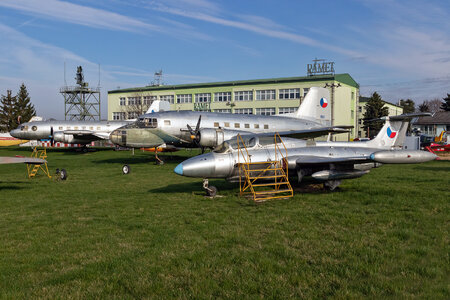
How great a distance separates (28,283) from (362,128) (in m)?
97.0

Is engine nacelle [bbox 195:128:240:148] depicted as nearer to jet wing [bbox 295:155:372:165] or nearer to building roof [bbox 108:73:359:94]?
jet wing [bbox 295:155:372:165]

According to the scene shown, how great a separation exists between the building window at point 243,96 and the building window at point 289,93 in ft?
22.6

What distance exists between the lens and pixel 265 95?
2980 inches

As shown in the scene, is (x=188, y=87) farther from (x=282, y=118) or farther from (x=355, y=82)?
(x=282, y=118)

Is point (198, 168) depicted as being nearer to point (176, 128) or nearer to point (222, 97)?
point (176, 128)

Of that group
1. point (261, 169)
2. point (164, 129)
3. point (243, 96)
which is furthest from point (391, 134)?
point (243, 96)

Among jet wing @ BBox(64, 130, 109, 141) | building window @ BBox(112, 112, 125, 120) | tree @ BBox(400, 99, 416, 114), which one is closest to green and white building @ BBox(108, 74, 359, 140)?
building window @ BBox(112, 112, 125, 120)

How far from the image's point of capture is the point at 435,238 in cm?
784

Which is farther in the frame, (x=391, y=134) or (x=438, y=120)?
(x=438, y=120)

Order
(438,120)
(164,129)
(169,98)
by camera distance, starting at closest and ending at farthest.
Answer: (164,129), (438,120), (169,98)

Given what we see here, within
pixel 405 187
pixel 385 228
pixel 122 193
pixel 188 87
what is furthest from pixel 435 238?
pixel 188 87

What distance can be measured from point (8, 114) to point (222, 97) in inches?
2096

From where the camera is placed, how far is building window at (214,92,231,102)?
261 feet

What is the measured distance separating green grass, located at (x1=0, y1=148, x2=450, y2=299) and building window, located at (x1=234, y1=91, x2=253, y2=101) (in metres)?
65.0
